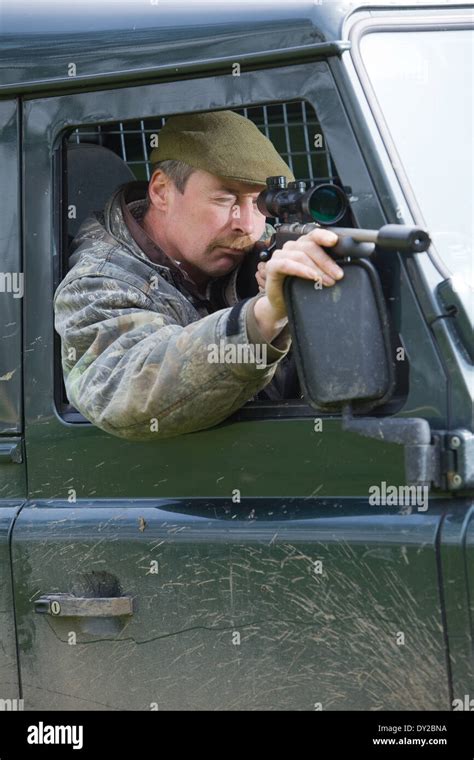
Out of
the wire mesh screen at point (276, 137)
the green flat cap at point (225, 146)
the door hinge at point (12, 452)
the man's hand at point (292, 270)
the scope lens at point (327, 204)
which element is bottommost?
the door hinge at point (12, 452)

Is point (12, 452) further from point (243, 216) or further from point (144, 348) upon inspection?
point (243, 216)

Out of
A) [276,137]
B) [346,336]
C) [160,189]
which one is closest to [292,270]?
[346,336]

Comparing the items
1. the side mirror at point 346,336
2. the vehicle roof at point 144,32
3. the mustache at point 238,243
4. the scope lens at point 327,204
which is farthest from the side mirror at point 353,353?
the mustache at point 238,243

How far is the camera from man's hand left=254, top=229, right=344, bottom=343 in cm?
228

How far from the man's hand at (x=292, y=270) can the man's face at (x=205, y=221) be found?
512mm

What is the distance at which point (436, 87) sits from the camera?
254cm

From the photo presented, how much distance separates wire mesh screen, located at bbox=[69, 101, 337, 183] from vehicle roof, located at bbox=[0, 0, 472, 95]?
173 mm

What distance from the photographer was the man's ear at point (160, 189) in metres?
2.98

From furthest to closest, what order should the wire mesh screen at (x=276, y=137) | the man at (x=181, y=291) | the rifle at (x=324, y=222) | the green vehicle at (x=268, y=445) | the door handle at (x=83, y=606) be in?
the wire mesh screen at (x=276, y=137)
the door handle at (x=83, y=606)
the man at (x=181, y=291)
the green vehicle at (x=268, y=445)
the rifle at (x=324, y=222)

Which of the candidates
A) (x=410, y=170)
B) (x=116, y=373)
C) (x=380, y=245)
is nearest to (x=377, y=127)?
(x=410, y=170)

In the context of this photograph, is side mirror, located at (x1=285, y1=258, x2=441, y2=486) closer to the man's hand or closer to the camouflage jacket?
the man's hand

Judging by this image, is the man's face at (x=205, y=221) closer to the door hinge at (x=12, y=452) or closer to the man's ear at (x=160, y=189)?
the man's ear at (x=160, y=189)
